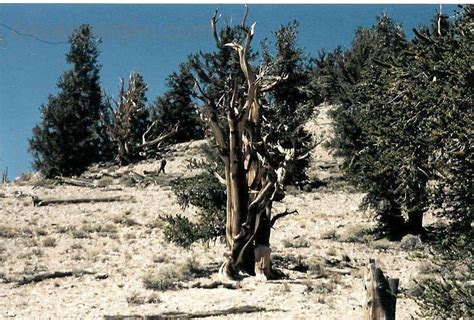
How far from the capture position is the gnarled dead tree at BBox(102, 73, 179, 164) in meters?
44.5

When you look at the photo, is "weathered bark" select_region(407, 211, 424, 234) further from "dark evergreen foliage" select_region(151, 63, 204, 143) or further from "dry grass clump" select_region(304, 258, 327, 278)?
"dark evergreen foliage" select_region(151, 63, 204, 143)

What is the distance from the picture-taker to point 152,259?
16422 mm

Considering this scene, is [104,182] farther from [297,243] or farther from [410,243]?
[410,243]

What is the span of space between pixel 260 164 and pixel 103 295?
4915mm

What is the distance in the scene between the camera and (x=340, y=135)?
30.8 m

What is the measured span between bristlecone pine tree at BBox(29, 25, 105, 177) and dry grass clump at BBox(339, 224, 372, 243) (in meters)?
24.4

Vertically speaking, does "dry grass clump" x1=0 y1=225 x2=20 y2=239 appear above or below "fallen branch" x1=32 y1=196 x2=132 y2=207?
below

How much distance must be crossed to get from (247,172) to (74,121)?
30455mm

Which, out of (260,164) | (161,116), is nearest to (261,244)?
(260,164)

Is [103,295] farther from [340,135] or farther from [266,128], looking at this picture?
[340,135]

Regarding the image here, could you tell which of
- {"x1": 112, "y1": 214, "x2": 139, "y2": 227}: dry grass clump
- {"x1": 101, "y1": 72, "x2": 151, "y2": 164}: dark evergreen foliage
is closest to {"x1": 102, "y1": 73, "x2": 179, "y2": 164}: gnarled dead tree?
{"x1": 101, "y1": 72, "x2": 151, "y2": 164}: dark evergreen foliage

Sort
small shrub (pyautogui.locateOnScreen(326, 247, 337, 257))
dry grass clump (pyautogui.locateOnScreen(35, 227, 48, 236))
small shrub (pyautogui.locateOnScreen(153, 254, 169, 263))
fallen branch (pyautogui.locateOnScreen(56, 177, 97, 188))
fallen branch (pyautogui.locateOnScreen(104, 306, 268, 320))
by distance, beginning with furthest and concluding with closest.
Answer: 1. fallen branch (pyautogui.locateOnScreen(56, 177, 97, 188))
2. dry grass clump (pyautogui.locateOnScreen(35, 227, 48, 236))
3. small shrub (pyautogui.locateOnScreen(326, 247, 337, 257))
4. small shrub (pyautogui.locateOnScreen(153, 254, 169, 263))
5. fallen branch (pyautogui.locateOnScreen(104, 306, 268, 320))

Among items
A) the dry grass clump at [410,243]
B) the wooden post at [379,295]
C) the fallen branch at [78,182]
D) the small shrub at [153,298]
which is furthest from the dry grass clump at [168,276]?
the fallen branch at [78,182]

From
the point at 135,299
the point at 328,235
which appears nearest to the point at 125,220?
the point at 328,235
